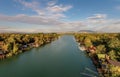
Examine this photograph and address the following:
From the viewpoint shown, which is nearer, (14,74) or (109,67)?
(109,67)

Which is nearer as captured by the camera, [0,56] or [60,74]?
[60,74]

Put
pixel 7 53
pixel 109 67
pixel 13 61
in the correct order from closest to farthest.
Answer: pixel 109 67
pixel 13 61
pixel 7 53

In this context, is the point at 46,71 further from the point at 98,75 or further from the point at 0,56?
the point at 0,56

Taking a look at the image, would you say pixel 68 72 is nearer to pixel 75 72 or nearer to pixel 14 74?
pixel 75 72

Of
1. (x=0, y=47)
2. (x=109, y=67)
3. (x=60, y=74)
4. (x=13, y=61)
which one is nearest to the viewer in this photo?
(x=109, y=67)

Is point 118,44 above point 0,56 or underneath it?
above

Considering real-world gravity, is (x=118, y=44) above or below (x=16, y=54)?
above

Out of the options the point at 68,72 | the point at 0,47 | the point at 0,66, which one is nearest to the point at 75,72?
the point at 68,72

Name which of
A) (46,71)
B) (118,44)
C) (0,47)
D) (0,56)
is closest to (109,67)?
(46,71)

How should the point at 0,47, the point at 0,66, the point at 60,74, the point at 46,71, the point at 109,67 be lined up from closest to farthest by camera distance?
the point at 109,67 → the point at 60,74 → the point at 46,71 → the point at 0,66 → the point at 0,47
